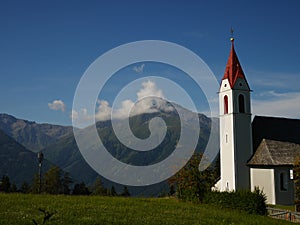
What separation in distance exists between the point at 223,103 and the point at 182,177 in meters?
13.0

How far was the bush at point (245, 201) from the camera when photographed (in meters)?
27.6

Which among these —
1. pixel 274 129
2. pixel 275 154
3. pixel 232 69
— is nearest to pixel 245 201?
pixel 275 154

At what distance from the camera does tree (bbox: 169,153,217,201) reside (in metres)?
35.5

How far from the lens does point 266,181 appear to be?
40.6 metres

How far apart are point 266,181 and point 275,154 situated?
10.6ft

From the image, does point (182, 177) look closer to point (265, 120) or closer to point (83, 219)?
point (265, 120)

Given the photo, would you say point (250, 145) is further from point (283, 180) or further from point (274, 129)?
point (283, 180)

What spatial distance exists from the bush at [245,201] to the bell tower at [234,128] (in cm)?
1220

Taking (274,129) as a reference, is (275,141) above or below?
below

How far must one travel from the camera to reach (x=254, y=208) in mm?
27516

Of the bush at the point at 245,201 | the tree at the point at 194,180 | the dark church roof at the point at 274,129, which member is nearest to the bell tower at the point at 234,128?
the dark church roof at the point at 274,129

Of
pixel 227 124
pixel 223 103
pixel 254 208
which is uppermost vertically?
pixel 223 103

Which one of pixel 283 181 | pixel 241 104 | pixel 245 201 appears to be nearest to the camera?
pixel 245 201

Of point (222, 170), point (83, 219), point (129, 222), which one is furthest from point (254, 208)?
point (222, 170)
